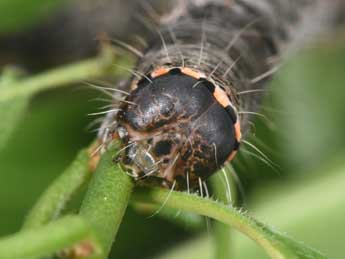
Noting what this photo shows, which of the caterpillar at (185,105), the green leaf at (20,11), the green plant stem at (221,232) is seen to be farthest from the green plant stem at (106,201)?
the green leaf at (20,11)

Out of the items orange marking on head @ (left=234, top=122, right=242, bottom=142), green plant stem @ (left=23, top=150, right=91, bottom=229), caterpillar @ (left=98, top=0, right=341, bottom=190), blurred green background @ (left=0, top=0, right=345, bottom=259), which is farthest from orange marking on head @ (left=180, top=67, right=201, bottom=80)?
blurred green background @ (left=0, top=0, right=345, bottom=259)

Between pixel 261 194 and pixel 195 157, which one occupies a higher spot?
pixel 261 194

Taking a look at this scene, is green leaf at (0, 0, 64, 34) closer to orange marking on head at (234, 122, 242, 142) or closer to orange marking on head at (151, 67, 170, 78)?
orange marking on head at (151, 67, 170, 78)

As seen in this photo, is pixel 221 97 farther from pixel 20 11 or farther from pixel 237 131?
pixel 20 11

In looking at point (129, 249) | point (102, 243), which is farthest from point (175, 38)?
point (129, 249)

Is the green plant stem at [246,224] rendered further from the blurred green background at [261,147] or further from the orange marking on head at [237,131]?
the blurred green background at [261,147]

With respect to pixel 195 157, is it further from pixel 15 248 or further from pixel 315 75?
pixel 315 75
